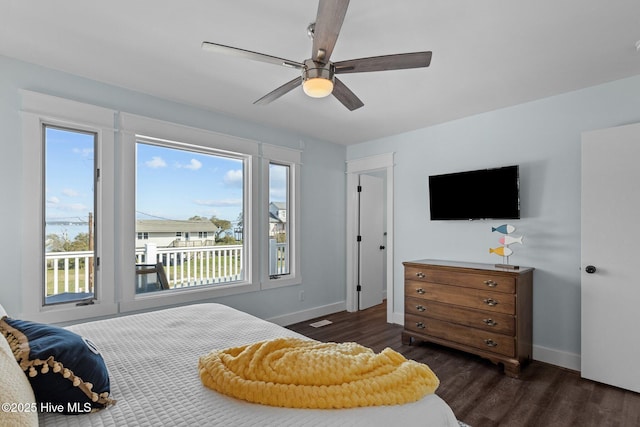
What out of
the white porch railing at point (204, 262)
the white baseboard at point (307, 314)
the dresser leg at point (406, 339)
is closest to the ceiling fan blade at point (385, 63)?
the white porch railing at point (204, 262)

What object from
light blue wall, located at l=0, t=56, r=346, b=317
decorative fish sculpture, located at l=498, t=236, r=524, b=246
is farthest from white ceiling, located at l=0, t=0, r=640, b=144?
decorative fish sculpture, located at l=498, t=236, r=524, b=246

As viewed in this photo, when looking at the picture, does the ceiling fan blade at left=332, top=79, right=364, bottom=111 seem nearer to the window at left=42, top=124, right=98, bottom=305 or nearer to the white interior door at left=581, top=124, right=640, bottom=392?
the white interior door at left=581, top=124, right=640, bottom=392

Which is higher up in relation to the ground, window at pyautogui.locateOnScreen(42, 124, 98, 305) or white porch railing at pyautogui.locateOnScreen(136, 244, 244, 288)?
window at pyautogui.locateOnScreen(42, 124, 98, 305)

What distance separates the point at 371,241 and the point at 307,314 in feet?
5.14

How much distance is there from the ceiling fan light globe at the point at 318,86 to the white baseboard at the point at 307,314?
9.74 feet

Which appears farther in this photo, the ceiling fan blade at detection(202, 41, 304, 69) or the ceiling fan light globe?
the ceiling fan light globe

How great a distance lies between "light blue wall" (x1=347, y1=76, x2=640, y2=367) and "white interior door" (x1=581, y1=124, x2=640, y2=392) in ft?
0.72

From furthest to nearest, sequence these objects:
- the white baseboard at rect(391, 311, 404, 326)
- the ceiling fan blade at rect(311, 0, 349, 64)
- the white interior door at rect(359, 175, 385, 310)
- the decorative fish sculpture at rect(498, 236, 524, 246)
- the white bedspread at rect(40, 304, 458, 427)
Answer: the white interior door at rect(359, 175, 385, 310)
the white baseboard at rect(391, 311, 404, 326)
the decorative fish sculpture at rect(498, 236, 524, 246)
the ceiling fan blade at rect(311, 0, 349, 64)
the white bedspread at rect(40, 304, 458, 427)

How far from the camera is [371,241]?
5.19 m

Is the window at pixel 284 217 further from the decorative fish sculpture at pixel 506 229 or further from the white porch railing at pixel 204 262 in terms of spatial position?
the decorative fish sculpture at pixel 506 229

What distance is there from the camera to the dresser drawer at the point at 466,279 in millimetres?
2902

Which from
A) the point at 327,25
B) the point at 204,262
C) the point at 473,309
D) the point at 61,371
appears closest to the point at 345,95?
the point at 327,25

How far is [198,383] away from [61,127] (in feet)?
8.69

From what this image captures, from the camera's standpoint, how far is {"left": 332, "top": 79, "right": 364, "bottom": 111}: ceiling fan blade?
210 centimetres
